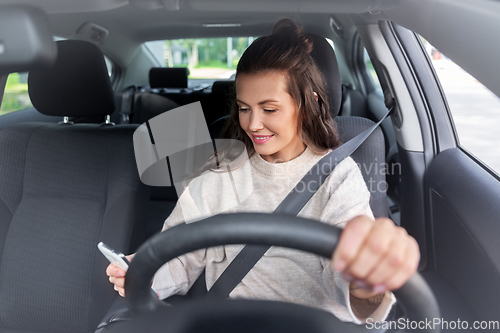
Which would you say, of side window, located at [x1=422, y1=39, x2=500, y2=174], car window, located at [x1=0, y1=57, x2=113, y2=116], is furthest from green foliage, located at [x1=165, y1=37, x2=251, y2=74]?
side window, located at [x1=422, y1=39, x2=500, y2=174]

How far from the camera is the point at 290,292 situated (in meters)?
0.96

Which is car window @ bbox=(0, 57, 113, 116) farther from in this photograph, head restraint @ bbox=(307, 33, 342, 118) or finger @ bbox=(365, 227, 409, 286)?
finger @ bbox=(365, 227, 409, 286)

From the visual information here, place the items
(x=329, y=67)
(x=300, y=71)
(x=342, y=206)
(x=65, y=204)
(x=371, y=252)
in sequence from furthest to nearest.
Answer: (x=65, y=204) < (x=329, y=67) < (x=300, y=71) < (x=342, y=206) < (x=371, y=252)

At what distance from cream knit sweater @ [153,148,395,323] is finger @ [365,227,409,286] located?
1.37 feet

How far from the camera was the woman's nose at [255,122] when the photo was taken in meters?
0.97

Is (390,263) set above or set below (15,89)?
above

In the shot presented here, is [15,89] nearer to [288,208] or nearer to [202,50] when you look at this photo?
[288,208]

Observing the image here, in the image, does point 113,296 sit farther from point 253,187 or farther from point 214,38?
point 214,38

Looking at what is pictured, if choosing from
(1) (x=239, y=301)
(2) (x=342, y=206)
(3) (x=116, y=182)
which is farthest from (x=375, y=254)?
(3) (x=116, y=182)

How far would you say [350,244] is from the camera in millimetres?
429

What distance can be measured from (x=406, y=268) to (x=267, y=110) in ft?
1.99

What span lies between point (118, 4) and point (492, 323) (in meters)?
1.12

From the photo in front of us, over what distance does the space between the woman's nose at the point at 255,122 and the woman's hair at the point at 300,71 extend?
111 millimetres

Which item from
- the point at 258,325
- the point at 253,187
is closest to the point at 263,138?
the point at 253,187
